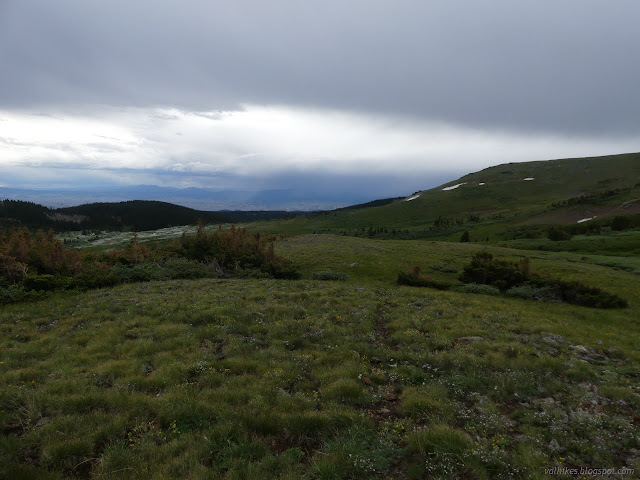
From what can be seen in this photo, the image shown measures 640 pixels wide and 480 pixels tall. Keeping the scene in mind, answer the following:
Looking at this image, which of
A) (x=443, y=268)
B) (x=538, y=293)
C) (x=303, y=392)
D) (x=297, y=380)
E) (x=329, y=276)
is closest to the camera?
(x=303, y=392)

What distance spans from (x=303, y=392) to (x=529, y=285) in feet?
84.8

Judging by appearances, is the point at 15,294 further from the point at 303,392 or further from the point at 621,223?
the point at 621,223

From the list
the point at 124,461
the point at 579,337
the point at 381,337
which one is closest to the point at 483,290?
the point at 579,337

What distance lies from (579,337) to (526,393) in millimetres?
8512

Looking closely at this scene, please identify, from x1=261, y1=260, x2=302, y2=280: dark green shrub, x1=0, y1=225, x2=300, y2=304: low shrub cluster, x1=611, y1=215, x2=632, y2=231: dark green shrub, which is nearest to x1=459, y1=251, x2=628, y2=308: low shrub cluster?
x1=261, y1=260, x2=302, y2=280: dark green shrub

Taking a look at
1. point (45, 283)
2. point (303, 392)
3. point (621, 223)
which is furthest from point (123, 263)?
point (621, 223)

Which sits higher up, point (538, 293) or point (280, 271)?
point (280, 271)

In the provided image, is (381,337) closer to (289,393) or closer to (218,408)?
(289,393)

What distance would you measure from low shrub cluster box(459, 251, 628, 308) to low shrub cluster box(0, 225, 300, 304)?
18031 mm

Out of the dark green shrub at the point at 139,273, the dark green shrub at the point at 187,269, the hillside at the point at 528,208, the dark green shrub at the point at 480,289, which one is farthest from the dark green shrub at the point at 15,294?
the hillside at the point at 528,208

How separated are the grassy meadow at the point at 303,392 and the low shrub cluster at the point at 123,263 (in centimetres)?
312

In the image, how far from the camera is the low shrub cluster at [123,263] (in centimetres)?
1888

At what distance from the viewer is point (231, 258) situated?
3155 centimetres

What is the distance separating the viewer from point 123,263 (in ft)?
92.7
